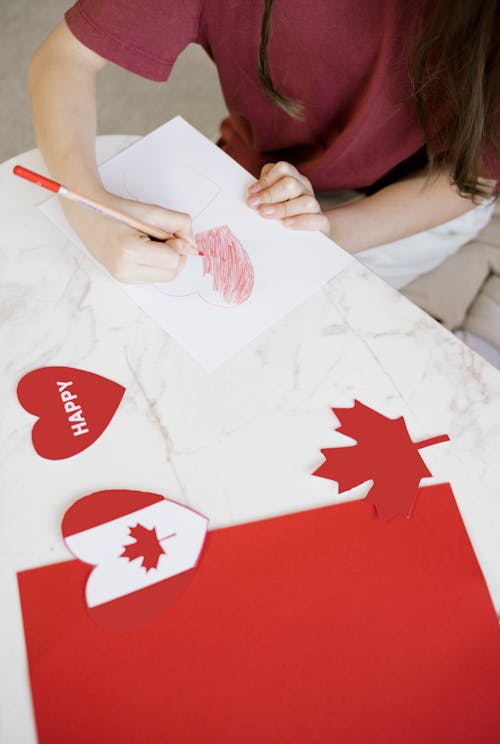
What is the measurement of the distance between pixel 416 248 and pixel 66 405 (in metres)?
0.57

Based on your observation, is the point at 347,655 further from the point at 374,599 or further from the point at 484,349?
the point at 484,349

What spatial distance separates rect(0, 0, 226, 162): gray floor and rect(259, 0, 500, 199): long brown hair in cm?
84

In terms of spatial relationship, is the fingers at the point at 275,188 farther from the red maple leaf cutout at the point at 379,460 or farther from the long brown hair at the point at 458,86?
the red maple leaf cutout at the point at 379,460

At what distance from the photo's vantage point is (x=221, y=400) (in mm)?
537

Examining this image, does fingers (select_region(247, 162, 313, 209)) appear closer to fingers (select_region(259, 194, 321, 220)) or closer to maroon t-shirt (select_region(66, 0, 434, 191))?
fingers (select_region(259, 194, 321, 220))

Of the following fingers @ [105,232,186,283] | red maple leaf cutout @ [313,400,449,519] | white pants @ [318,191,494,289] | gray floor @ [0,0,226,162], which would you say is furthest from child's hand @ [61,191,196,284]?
gray floor @ [0,0,226,162]

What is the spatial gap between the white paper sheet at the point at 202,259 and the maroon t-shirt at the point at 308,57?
10 centimetres

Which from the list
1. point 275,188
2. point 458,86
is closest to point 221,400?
point 275,188

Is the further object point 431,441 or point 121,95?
point 121,95

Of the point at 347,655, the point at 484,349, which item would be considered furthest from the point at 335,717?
the point at 484,349

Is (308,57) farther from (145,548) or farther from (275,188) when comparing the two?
(145,548)

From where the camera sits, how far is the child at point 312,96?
0.55 metres

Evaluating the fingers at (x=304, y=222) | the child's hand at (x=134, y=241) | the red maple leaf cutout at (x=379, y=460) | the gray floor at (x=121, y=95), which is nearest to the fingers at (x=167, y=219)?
the child's hand at (x=134, y=241)

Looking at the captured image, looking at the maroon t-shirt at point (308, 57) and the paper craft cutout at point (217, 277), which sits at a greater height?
the maroon t-shirt at point (308, 57)
